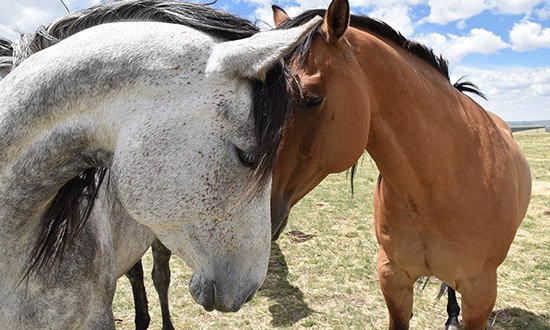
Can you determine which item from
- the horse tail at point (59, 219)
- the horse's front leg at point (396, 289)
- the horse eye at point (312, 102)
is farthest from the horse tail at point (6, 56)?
the horse's front leg at point (396, 289)

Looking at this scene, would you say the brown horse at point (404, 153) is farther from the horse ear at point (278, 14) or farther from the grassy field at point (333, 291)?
the grassy field at point (333, 291)

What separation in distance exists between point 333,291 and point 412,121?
9.09ft

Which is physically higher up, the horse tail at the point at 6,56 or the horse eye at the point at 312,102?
the horse tail at the point at 6,56

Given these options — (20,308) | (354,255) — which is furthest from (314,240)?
(20,308)

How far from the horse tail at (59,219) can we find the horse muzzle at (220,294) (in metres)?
0.48

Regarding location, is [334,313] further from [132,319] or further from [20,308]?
[20,308]

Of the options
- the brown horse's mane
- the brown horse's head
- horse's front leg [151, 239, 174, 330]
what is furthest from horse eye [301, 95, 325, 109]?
horse's front leg [151, 239, 174, 330]

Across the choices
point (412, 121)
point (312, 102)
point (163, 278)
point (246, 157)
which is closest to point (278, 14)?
point (312, 102)

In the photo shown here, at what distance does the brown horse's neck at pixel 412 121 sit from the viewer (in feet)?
6.08

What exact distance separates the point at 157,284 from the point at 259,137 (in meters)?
2.74

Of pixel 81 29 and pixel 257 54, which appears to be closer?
pixel 257 54

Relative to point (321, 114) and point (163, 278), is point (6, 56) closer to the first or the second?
point (321, 114)

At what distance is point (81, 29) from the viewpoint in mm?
1276

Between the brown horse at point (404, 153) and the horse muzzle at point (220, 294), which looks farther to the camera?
the brown horse at point (404, 153)
